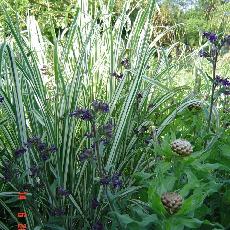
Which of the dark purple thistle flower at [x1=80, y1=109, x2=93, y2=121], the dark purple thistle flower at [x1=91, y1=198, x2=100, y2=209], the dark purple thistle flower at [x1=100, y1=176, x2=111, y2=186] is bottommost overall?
the dark purple thistle flower at [x1=91, y1=198, x2=100, y2=209]

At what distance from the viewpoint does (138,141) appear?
71.5 inches

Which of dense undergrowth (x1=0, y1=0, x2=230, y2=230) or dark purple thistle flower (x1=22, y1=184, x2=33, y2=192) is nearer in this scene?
dense undergrowth (x1=0, y1=0, x2=230, y2=230)

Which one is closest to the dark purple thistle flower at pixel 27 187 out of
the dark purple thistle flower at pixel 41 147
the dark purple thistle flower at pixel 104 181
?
the dark purple thistle flower at pixel 41 147

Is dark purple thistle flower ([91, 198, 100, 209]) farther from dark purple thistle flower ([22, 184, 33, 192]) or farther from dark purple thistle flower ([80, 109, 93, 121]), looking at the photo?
dark purple thistle flower ([80, 109, 93, 121])

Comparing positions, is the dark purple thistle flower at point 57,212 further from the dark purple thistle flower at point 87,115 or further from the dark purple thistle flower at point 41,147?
the dark purple thistle flower at point 87,115

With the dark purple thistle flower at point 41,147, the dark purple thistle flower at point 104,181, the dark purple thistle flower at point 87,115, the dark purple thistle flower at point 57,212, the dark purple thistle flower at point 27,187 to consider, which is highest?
the dark purple thistle flower at point 87,115

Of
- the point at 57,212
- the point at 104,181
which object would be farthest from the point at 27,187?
the point at 104,181

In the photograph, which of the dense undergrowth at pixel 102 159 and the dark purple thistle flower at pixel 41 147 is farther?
the dark purple thistle flower at pixel 41 147

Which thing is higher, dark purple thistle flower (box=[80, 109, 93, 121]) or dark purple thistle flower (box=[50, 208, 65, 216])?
dark purple thistle flower (box=[80, 109, 93, 121])

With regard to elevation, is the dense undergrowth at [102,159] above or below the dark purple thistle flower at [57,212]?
above

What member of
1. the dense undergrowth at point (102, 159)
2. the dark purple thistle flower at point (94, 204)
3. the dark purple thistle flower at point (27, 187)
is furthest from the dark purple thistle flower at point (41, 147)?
the dark purple thistle flower at point (94, 204)

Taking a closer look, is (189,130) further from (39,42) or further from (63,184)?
(39,42)

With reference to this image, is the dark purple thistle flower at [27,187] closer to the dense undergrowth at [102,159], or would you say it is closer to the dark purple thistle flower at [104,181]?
the dense undergrowth at [102,159]

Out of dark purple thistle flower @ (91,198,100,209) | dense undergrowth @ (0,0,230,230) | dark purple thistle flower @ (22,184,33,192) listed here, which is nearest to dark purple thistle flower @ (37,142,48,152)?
dense undergrowth @ (0,0,230,230)
